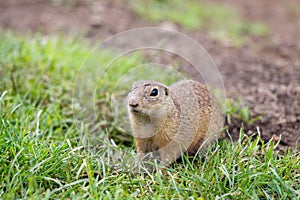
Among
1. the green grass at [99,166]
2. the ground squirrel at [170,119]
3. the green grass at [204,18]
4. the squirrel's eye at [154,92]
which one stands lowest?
the green grass at [99,166]

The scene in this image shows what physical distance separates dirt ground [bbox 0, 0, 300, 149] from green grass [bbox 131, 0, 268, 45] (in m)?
0.25

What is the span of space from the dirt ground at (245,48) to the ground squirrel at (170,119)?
0.59 meters

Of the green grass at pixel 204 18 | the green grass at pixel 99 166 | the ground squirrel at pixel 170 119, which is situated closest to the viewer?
the green grass at pixel 99 166

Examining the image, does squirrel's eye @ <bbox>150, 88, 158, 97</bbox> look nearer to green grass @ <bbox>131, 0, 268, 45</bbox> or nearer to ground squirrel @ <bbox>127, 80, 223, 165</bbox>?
ground squirrel @ <bbox>127, 80, 223, 165</bbox>

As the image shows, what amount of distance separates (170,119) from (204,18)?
18.6 ft

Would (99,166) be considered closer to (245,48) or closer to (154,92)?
(154,92)

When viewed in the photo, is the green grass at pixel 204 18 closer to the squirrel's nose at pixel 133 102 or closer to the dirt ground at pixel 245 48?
the dirt ground at pixel 245 48

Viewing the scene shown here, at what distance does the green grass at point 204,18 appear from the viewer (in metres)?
7.67

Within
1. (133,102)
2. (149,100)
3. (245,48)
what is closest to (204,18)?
(245,48)

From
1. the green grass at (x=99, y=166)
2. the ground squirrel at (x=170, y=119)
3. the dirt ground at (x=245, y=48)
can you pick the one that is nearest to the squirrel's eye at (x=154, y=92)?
the ground squirrel at (x=170, y=119)

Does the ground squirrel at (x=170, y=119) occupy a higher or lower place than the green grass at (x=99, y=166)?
higher

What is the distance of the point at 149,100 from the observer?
316 cm

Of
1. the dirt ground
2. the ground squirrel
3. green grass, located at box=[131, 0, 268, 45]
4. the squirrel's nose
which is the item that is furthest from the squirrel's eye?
green grass, located at box=[131, 0, 268, 45]

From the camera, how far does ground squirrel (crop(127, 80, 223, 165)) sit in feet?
10.4
